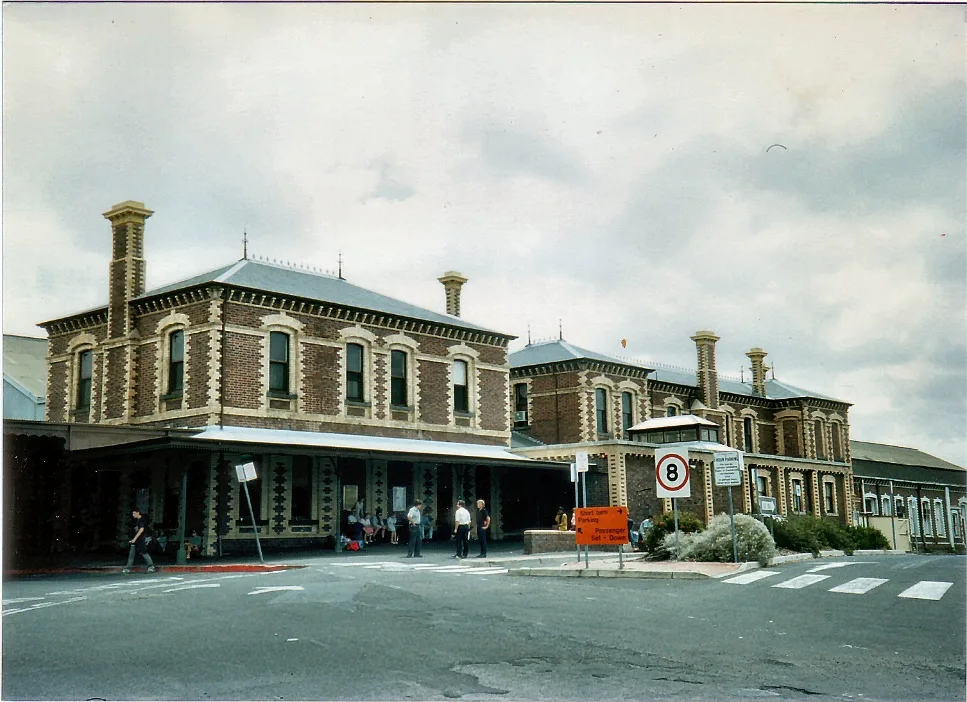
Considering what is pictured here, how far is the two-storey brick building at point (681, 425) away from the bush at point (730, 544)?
1211cm

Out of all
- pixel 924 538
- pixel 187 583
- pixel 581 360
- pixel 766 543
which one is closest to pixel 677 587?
pixel 766 543

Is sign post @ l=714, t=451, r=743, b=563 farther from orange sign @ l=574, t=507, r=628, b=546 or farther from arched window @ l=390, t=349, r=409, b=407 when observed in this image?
arched window @ l=390, t=349, r=409, b=407

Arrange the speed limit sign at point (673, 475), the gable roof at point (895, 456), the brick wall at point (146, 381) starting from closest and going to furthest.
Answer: the speed limit sign at point (673, 475) → the brick wall at point (146, 381) → the gable roof at point (895, 456)

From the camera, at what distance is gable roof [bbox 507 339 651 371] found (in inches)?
1540

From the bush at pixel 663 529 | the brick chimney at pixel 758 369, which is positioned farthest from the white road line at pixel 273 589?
the brick chimney at pixel 758 369

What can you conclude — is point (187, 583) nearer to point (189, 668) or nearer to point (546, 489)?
point (189, 668)

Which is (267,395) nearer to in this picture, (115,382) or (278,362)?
(278,362)

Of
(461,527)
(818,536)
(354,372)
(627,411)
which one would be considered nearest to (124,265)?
(354,372)

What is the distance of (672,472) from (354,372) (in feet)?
45.5

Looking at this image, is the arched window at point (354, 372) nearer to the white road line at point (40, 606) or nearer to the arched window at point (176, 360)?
the arched window at point (176, 360)

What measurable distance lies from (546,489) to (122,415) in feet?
49.2

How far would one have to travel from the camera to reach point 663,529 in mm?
21625

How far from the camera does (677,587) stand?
14695mm

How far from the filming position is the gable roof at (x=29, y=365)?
3366 cm
